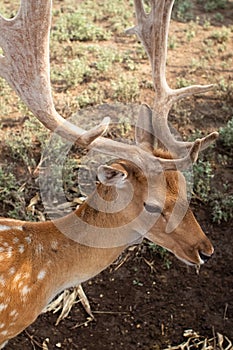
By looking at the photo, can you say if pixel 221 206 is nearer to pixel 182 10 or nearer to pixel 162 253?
pixel 162 253

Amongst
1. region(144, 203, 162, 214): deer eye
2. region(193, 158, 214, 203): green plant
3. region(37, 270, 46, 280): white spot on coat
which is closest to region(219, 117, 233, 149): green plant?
region(193, 158, 214, 203): green plant

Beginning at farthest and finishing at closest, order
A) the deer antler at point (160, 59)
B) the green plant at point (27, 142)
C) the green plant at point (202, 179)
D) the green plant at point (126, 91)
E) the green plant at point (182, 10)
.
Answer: the green plant at point (182, 10) < the green plant at point (126, 91) < the green plant at point (27, 142) < the green plant at point (202, 179) < the deer antler at point (160, 59)

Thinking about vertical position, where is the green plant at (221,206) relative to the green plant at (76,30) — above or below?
below

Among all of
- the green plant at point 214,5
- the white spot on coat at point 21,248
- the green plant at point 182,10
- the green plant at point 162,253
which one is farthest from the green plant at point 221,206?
the green plant at point 214,5

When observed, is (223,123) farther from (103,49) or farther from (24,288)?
(24,288)

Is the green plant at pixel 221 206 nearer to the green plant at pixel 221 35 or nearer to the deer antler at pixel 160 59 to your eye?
the deer antler at pixel 160 59

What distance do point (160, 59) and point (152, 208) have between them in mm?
1042

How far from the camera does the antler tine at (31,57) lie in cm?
372

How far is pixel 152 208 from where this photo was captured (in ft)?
12.3

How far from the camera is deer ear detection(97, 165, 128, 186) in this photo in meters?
3.47

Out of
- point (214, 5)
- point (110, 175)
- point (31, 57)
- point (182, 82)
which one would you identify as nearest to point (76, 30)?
point (182, 82)

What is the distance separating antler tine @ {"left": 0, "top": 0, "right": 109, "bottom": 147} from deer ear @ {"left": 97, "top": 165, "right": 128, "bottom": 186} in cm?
42

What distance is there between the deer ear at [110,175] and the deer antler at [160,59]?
1.73 feet

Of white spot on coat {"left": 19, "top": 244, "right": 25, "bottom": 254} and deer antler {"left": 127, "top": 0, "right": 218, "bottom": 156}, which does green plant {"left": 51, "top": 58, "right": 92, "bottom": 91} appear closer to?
deer antler {"left": 127, "top": 0, "right": 218, "bottom": 156}
